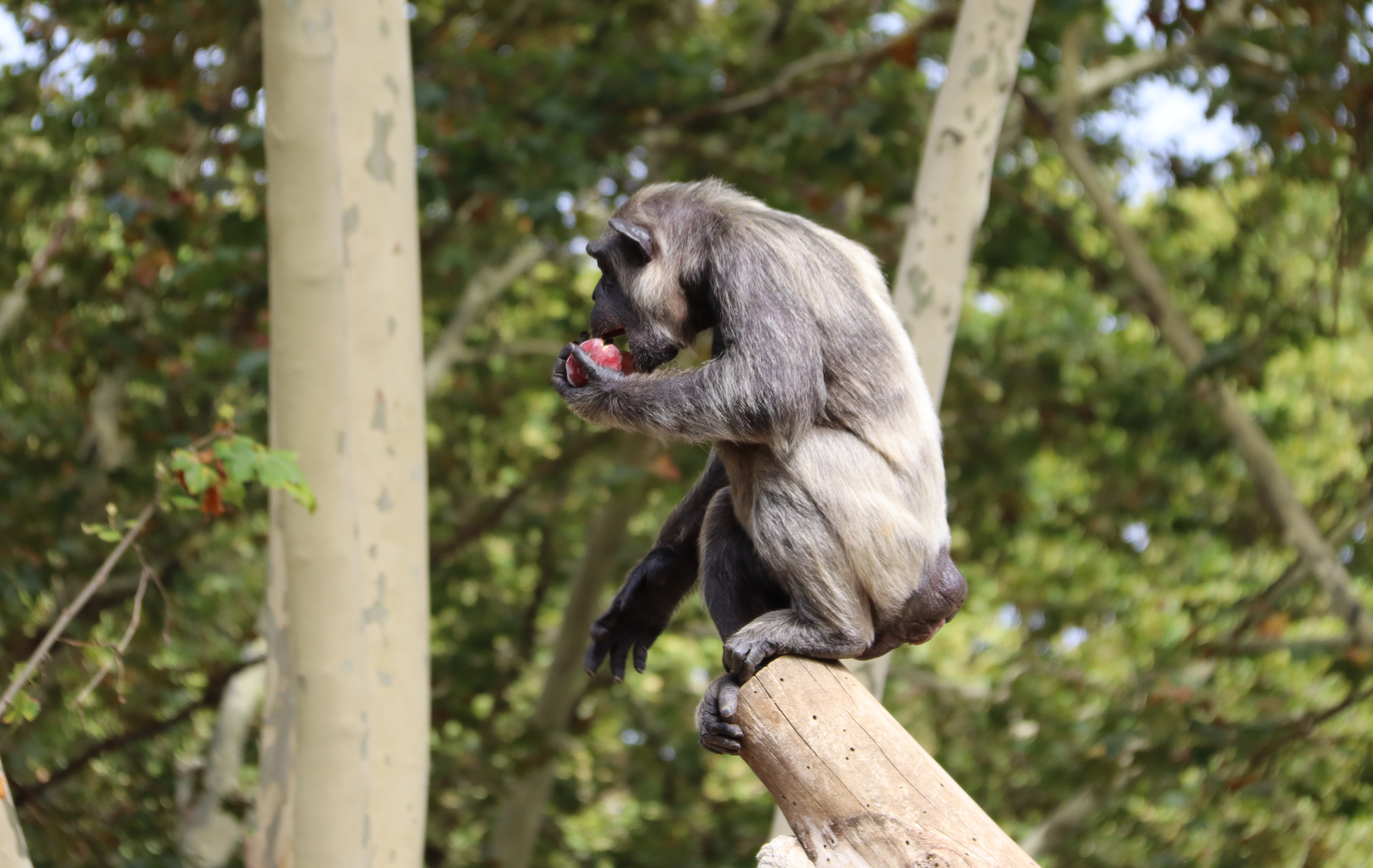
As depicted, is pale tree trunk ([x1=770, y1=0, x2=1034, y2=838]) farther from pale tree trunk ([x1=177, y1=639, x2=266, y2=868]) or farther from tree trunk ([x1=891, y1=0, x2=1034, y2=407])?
pale tree trunk ([x1=177, y1=639, x2=266, y2=868])

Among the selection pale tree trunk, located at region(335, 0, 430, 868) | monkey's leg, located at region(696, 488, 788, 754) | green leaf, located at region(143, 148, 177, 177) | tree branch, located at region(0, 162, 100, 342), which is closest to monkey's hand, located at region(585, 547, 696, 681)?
monkey's leg, located at region(696, 488, 788, 754)

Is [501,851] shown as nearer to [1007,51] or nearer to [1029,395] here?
[1029,395]

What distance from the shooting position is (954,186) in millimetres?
4496

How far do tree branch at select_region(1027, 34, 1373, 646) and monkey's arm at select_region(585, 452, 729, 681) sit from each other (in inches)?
147

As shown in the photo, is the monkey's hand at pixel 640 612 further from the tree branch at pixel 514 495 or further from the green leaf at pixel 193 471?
the tree branch at pixel 514 495

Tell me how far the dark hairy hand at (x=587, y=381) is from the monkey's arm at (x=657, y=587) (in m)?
0.52

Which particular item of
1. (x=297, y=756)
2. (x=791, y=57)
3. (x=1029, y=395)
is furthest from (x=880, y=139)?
(x=297, y=756)

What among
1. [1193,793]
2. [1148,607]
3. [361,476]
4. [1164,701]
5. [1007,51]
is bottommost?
[1148,607]

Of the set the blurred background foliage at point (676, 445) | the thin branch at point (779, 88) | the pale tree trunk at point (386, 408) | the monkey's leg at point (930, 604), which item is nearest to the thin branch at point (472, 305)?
the blurred background foliage at point (676, 445)

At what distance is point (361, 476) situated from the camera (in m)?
3.90

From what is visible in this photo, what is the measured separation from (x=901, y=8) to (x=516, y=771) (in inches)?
276

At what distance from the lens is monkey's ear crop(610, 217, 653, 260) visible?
3.27 metres

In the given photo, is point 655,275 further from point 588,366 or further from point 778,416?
point 778,416

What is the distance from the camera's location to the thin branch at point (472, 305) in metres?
7.82
